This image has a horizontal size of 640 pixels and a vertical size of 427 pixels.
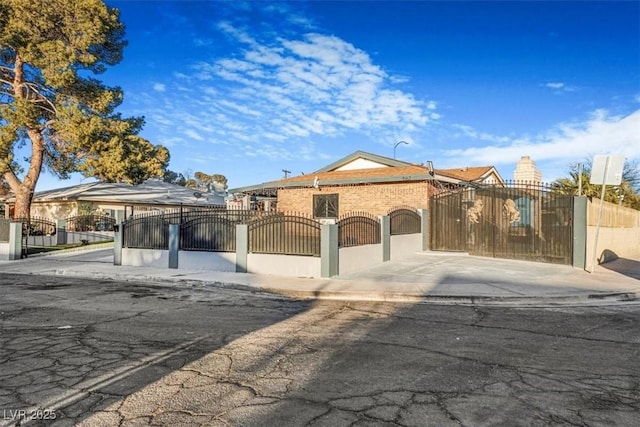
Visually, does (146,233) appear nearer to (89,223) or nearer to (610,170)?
(610,170)

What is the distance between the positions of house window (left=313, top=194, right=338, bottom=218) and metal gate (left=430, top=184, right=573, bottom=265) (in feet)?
18.9

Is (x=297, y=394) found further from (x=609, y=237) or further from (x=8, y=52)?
(x=8, y=52)

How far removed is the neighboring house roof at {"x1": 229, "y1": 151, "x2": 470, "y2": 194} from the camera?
19.7m

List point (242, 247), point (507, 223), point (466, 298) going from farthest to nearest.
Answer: point (507, 223) → point (242, 247) → point (466, 298)

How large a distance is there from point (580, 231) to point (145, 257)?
1491cm

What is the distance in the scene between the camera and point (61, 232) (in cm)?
2462

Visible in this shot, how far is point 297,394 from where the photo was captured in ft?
13.2

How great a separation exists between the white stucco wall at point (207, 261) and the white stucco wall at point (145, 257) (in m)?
0.81

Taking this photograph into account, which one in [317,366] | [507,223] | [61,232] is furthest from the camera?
[61,232]

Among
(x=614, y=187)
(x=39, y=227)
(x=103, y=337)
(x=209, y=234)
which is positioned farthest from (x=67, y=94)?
(x=614, y=187)

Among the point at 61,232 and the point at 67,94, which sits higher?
the point at 67,94

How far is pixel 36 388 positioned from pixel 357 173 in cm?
2047

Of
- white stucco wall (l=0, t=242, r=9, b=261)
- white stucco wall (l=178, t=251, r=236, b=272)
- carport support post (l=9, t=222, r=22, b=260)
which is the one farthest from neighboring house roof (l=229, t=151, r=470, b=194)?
white stucco wall (l=0, t=242, r=9, b=261)

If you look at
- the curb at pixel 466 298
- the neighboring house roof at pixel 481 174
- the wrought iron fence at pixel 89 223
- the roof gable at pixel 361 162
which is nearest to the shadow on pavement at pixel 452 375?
the curb at pixel 466 298
